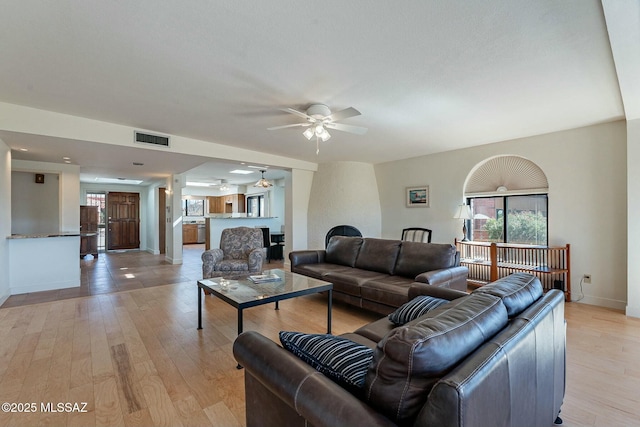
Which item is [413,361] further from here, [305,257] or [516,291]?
[305,257]

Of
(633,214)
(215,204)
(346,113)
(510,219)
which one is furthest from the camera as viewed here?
(215,204)

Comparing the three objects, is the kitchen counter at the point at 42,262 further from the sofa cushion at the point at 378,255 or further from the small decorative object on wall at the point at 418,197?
the small decorative object on wall at the point at 418,197

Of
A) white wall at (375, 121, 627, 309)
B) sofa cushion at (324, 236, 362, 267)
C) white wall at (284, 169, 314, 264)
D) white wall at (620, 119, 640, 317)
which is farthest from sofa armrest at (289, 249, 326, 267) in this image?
white wall at (620, 119, 640, 317)

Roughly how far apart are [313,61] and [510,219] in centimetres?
433

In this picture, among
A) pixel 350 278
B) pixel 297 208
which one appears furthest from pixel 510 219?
pixel 297 208

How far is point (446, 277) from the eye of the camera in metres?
3.11

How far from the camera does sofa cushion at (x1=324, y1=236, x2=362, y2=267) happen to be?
4.25m

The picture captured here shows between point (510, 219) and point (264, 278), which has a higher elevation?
point (510, 219)

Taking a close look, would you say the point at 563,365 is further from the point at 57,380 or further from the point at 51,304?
the point at 51,304

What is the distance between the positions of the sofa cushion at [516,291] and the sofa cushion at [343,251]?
8.49ft

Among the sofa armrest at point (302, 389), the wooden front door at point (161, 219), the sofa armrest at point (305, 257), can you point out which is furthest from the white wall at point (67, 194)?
A: the sofa armrest at point (302, 389)

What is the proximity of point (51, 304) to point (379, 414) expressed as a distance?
475cm

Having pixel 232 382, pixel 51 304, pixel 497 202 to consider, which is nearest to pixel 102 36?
pixel 232 382

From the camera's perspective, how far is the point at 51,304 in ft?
12.5
